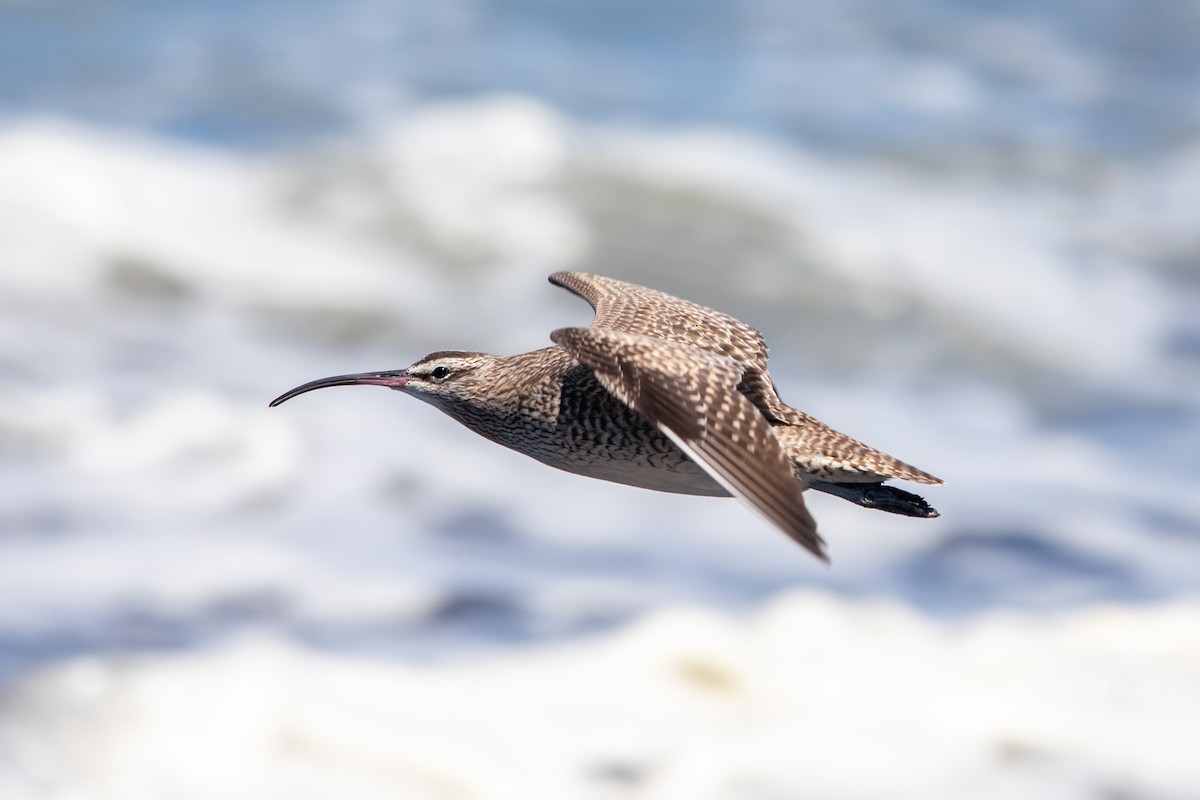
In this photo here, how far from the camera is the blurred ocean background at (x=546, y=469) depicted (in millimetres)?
13617

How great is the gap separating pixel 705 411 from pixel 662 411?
14 centimetres

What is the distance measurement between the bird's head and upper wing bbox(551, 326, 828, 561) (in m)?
1.15

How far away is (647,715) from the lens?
1388 cm

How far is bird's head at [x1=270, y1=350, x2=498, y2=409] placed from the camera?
748 centimetres

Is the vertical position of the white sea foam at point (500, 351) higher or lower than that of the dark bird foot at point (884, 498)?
higher

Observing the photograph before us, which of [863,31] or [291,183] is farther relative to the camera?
[863,31]

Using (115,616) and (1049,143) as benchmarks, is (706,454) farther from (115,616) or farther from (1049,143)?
(1049,143)

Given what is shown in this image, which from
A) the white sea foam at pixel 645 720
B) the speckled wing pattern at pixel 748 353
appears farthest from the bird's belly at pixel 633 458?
the white sea foam at pixel 645 720

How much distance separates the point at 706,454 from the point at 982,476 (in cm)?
1538

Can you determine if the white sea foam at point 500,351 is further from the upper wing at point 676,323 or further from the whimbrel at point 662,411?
the whimbrel at point 662,411

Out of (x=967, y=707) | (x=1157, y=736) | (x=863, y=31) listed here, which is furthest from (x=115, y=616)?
(x=863, y=31)

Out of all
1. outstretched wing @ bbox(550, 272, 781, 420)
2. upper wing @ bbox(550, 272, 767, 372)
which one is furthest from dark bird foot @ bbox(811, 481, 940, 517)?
upper wing @ bbox(550, 272, 767, 372)

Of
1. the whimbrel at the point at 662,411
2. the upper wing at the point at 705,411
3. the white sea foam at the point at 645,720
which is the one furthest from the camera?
the white sea foam at the point at 645,720

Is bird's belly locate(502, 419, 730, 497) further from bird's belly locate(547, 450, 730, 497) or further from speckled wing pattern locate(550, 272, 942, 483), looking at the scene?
speckled wing pattern locate(550, 272, 942, 483)
